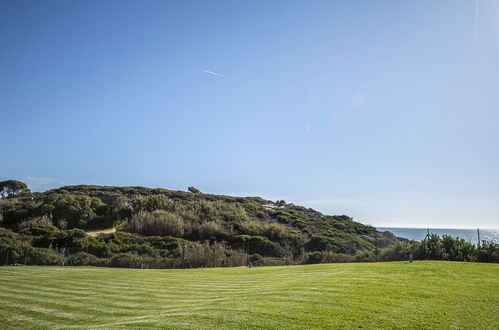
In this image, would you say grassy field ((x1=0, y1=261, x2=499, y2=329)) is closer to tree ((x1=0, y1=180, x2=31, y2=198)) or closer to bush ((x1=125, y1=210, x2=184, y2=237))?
bush ((x1=125, y1=210, x2=184, y2=237))

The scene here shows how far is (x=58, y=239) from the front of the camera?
2456cm

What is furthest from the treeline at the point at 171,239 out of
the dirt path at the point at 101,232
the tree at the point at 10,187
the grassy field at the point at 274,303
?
the tree at the point at 10,187

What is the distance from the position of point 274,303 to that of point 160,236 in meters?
23.5

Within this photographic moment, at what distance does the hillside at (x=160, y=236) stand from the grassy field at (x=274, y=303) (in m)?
9.65

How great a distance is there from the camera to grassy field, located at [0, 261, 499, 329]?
20.0ft

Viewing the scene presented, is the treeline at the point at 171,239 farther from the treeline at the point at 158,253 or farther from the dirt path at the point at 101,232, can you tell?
the dirt path at the point at 101,232

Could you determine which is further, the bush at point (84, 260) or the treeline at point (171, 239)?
the bush at point (84, 260)

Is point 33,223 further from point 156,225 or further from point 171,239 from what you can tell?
point 171,239

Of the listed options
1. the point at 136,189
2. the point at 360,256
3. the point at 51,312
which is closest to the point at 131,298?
the point at 51,312

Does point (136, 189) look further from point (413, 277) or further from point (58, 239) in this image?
point (413, 277)

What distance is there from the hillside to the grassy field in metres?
9.65

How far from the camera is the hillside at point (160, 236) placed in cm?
2147

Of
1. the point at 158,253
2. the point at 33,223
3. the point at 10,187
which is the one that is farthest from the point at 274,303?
the point at 10,187

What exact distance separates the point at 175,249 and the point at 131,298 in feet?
48.5
